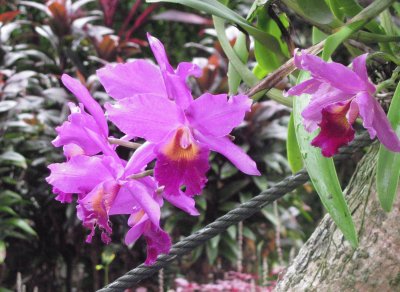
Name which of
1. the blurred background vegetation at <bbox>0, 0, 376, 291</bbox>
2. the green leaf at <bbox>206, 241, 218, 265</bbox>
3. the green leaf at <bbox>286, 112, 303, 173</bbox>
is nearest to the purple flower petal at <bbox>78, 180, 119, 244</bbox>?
the green leaf at <bbox>286, 112, 303, 173</bbox>

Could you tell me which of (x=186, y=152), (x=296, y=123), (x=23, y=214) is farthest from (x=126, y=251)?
(x=186, y=152)

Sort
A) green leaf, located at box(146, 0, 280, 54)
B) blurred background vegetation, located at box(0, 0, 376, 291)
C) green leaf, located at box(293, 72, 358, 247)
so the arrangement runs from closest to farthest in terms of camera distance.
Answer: green leaf, located at box(293, 72, 358, 247) → green leaf, located at box(146, 0, 280, 54) → blurred background vegetation, located at box(0, 0, 376, 291)

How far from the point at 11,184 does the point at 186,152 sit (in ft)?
7.12

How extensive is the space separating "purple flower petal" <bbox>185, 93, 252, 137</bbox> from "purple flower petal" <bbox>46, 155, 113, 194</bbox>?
11 centimetres

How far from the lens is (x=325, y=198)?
0.73 metres

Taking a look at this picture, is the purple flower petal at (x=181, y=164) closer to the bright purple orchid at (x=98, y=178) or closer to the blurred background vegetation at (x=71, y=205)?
the bright purple orchid at (x=98, y=178)

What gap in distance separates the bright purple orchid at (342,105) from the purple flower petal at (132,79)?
0.14 meters

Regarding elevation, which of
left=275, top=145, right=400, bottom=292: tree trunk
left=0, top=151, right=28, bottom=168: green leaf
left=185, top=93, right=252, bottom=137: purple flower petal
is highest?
left=0, top=151, right=28, bottom=168: green leaf

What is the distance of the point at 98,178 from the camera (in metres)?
0.63

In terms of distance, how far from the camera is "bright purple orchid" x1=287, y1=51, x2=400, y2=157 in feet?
2.02

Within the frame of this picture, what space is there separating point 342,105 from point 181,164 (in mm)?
184

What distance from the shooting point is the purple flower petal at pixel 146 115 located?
0.60 metres

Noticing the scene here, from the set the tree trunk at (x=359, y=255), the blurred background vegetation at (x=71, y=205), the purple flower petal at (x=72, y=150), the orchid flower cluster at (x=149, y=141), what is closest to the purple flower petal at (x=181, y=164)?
the orchid flower cluster at (x=149, y=141)

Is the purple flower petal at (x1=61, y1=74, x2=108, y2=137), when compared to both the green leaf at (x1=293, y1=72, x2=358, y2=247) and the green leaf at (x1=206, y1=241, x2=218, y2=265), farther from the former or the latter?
the green leaf at (x1=206, y1=241, x2=218, y2=265)
